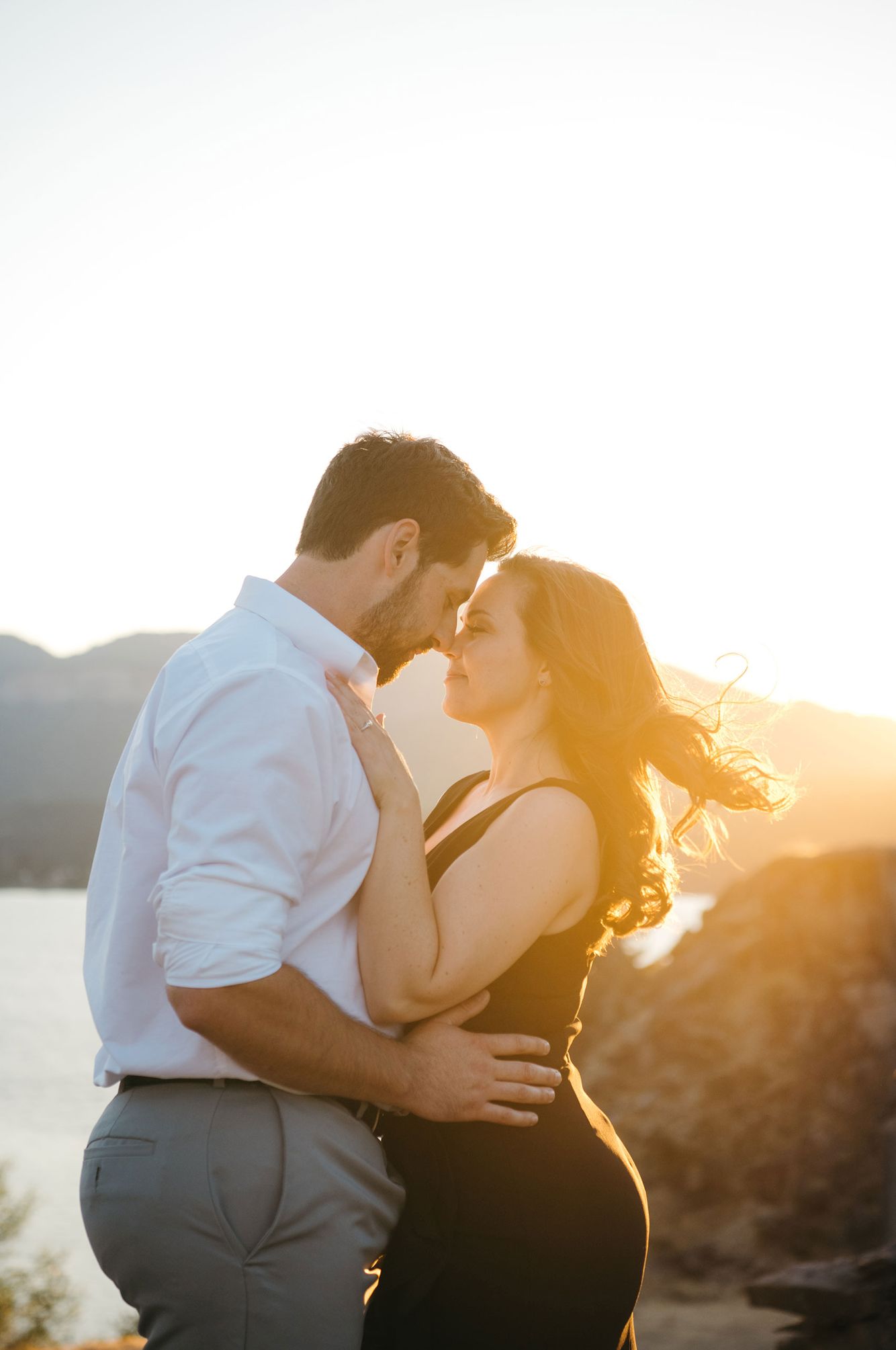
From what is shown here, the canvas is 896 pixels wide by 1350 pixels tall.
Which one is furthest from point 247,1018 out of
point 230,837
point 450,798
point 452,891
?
point 450,798

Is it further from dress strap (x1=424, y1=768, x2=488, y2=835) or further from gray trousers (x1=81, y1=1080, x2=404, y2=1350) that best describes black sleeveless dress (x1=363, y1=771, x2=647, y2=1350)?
dress strap (x1=424, y1=768, x2=488, y2=835)

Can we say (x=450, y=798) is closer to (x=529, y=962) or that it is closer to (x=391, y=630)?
(x=529, y=962)

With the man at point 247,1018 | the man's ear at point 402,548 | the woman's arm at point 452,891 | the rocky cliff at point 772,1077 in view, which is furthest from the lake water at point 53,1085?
the man at point 247,1018

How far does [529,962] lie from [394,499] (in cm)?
116

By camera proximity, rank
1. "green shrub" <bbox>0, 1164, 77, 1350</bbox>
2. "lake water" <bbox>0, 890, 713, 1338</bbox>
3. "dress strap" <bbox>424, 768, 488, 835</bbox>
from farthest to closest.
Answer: "lake water" <bbox>0, 890, 713, 1338</bbox> → "green shrub" <bbox>0, 1164, 77, 1350</bbox> → "dress strap" <bbox>424, 768, 488, 835</bbox>

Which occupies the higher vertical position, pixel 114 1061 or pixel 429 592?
pixel 429 592

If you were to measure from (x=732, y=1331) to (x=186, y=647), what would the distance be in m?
9.24

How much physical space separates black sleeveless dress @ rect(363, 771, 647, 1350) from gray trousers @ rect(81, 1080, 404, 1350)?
36 centimetres

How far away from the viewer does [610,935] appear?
10.2 ft

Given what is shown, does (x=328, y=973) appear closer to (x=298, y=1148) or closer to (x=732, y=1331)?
(x=298, y=1148)

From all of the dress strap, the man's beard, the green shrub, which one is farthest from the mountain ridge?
the man's beard

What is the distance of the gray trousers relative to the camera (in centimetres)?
204

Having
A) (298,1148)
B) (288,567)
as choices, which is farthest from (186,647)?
(298,1148)

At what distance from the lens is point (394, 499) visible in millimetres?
2557
